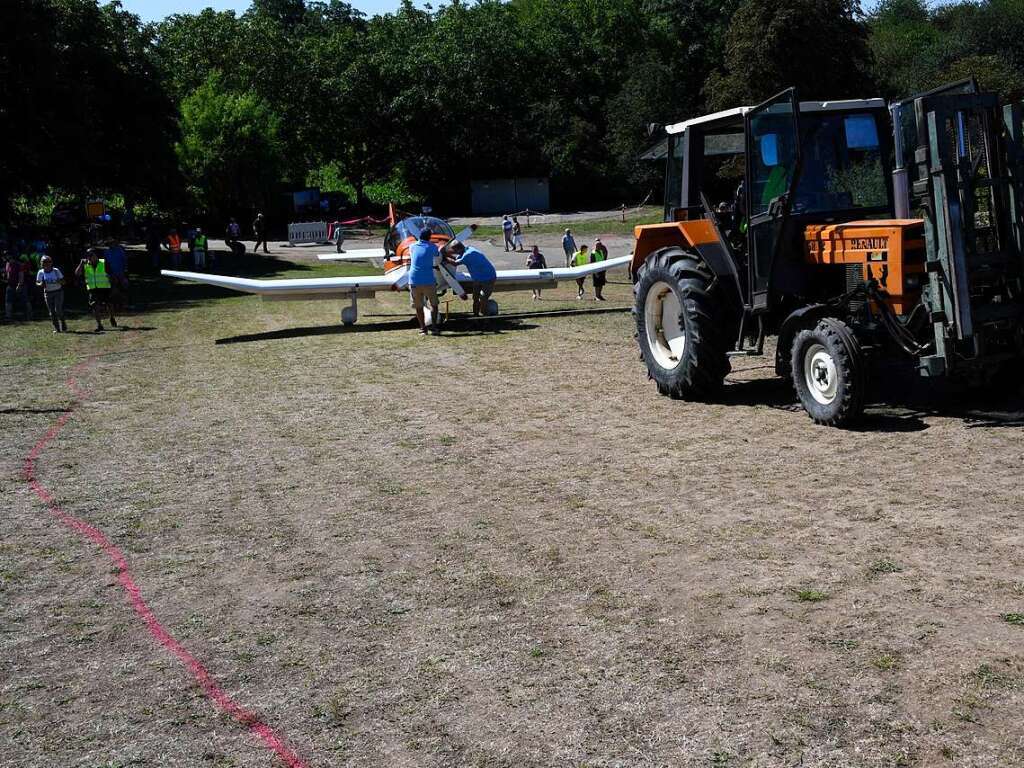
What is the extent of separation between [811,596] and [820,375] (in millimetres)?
3757

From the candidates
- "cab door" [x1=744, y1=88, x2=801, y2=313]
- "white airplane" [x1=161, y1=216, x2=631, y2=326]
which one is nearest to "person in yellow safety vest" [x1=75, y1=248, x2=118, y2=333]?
"white airplane" [x1=161, y1=216, x2=631, y2=326]

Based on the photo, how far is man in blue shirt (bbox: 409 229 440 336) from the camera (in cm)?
1612

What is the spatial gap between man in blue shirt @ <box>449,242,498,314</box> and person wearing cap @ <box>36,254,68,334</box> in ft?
23.8

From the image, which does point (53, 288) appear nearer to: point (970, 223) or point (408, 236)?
point (408, 236)

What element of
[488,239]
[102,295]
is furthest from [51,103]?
[488,239]

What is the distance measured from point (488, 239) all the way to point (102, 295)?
28.4 metres

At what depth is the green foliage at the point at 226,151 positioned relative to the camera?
49.8 meters

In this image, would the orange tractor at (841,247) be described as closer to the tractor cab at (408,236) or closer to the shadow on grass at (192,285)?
the tractor cab at (408,236)

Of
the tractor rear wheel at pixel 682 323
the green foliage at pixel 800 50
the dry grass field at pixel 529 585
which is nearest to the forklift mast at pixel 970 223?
the dry grass field at pixel 529 585

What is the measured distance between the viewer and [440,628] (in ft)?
16.2

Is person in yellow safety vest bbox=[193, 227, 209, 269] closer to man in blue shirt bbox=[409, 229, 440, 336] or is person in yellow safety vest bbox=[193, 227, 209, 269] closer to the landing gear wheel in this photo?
man in blue shirt bbox=[409, 229, 440, 336]

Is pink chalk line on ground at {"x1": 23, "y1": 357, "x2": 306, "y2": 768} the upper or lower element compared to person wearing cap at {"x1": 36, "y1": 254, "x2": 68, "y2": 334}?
lower

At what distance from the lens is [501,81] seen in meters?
59.3

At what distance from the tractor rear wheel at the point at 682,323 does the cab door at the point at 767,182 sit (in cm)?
46
